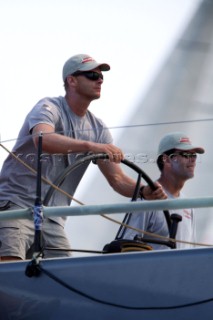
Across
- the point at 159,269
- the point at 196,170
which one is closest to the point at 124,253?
the point at 159,269

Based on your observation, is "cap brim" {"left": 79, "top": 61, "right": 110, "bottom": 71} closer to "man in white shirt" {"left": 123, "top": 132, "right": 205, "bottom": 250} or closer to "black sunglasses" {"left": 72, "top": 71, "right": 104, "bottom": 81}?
"black sunglasses" {"left": 72, "top": 71, "right": 104, "bottom": 81}

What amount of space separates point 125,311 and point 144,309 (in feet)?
0.26

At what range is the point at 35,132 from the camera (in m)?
5.40

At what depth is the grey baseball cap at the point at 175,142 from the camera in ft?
17.7

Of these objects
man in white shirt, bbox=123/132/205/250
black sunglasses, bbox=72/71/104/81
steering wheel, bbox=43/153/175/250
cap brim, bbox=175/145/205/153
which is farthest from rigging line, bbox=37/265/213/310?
black sunglasses, bbox=72/71/104/81

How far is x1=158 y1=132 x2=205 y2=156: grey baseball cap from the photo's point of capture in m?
5.39

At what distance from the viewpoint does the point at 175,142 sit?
5.46 meters

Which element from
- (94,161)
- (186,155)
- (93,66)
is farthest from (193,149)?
(93,66)

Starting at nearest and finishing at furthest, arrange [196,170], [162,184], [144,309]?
[144,309] → [196,170] → [162,184]

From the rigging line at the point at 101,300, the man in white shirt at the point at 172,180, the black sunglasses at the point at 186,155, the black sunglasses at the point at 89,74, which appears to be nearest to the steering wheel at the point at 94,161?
the man in white shirt at the point at 172,180

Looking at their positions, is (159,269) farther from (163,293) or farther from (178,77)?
(178,77)

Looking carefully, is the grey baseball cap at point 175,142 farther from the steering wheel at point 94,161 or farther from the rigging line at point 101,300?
the rigging line at point 101,300

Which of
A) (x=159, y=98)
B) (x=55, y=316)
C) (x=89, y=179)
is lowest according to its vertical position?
(x=55, y=316)

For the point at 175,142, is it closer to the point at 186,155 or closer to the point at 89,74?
the point at 186,155
